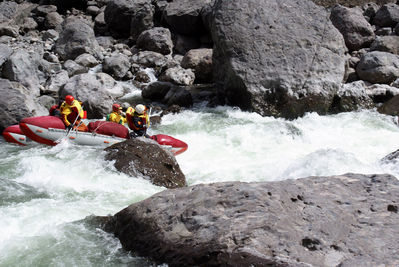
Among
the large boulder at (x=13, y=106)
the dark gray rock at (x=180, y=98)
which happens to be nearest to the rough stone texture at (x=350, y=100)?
the dark gray rock at (x=180, y=98)

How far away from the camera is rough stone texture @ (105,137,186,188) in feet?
18.6

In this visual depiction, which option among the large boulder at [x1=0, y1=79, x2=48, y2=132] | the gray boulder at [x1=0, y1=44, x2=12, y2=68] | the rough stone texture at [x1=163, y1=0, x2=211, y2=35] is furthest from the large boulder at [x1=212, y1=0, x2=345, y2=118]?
the gray boulder at [x1=0, y1=44, x2=12, y2=68]

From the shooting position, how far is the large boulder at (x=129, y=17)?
632 inches

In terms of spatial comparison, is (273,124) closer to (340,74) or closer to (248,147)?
(248,147)

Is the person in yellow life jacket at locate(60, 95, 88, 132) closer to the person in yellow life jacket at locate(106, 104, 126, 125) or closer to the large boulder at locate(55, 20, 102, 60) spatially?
the person in yellow life jacket at locate(106, 104, 126, 125)

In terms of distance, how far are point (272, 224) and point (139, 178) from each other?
3132mm

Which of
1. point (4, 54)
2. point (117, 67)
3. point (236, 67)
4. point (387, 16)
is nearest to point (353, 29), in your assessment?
point (387, 16)

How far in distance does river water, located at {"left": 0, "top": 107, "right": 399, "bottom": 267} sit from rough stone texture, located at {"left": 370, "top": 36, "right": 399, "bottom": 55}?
157 inches

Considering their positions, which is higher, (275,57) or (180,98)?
(275,57)

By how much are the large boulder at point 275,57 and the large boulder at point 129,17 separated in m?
6.43

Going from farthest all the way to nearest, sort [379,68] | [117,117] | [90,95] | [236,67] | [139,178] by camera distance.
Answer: [379,68]
[236,67]
[90,95]
[117,117]
[139,178]

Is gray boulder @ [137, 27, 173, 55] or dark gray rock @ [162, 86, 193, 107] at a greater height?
gray boulder @ [137, 27, 173, 55]

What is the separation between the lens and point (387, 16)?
49.6 feet

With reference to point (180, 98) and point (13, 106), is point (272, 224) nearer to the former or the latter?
point (13, 106)
